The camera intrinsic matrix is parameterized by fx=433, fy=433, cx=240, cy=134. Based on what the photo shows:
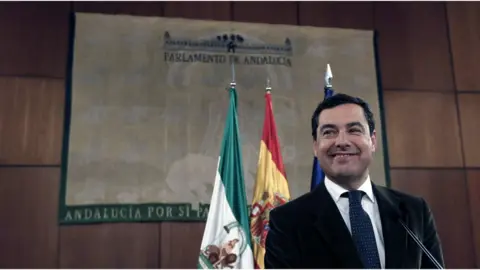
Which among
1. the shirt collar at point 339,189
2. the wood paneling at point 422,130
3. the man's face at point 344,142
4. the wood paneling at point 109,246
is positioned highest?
the wood paneling at point 422,130

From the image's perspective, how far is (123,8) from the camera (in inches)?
140

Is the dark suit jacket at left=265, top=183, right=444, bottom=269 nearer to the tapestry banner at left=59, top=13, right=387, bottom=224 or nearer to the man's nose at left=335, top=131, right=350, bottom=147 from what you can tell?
the man's nose at left=335, top=131, right=350, bottom=147

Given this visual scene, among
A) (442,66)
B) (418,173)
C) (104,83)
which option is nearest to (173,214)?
(104,83)

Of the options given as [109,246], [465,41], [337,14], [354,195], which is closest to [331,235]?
[354,195]

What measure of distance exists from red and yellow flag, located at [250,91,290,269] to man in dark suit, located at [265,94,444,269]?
1.49 m

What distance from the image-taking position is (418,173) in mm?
3586

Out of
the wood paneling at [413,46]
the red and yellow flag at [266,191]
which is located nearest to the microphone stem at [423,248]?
the red and yellow flag at [266,191]

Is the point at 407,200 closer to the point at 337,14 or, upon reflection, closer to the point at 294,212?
the point at 294,212

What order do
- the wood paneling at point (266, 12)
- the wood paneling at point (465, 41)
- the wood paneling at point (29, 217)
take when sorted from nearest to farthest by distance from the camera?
the wood paneling at point (29, 217) < the wood paneling at point (266, 12) < the wood paneling at point (465, 41)

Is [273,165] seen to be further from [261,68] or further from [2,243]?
[2,243]

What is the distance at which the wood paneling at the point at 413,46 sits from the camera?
3793 mm

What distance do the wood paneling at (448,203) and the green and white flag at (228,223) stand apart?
152 centimetres

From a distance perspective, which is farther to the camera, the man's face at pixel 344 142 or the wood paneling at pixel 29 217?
the wood paneling at pixel 29 217

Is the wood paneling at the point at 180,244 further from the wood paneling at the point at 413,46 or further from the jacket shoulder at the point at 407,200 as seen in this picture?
the jacket shoulder at the point at 407,200
